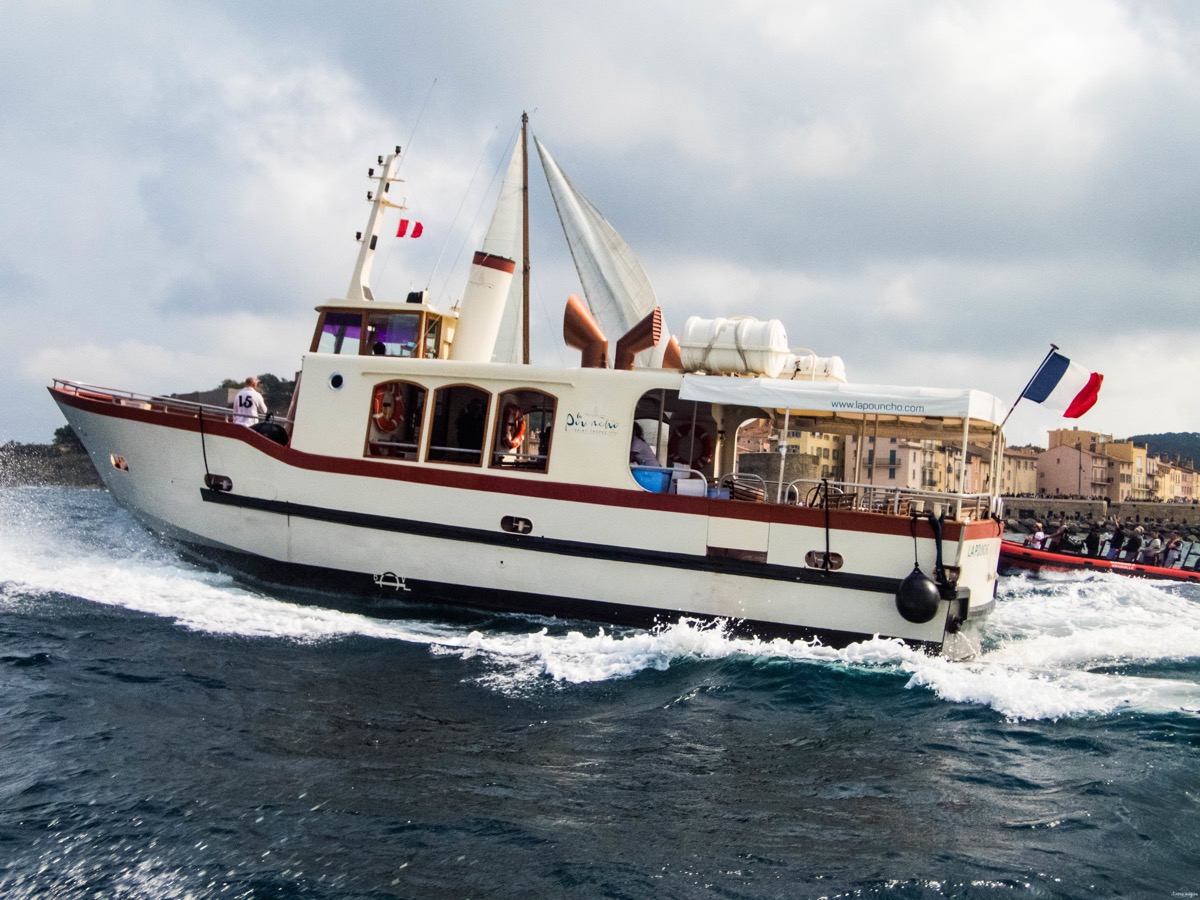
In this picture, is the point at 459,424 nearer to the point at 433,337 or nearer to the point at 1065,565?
the point at 433,337

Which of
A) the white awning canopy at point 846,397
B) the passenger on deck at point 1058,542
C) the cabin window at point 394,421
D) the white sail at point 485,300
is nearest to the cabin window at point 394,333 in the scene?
the white sail at point 485,300

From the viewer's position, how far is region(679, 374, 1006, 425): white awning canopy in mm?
9625

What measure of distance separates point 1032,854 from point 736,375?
252 inches

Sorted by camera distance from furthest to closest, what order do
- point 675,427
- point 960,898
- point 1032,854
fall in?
1. point 675,427
2. point 1032,854
3. point 960,898

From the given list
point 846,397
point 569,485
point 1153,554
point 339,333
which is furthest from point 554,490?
point 1153,554

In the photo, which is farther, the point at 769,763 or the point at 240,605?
the point at 240,605

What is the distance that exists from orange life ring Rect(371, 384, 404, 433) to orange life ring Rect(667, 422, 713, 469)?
11.0ft

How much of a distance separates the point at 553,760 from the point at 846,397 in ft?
17.0

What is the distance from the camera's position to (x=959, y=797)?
6133 millimetres

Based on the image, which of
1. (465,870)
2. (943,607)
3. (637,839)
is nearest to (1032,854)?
(637,839)

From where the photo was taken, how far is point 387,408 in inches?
454

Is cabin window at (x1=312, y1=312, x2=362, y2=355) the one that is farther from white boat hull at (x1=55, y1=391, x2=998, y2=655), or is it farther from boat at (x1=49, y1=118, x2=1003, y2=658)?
white boat hull at (x1=55, y1=391, x2=998, y2=655)

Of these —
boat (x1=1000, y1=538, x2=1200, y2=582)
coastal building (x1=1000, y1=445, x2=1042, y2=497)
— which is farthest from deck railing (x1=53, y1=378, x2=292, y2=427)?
coastal building (x1=1000, y1=445, x2=1042, y2=497)

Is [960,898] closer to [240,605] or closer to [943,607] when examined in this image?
[943,607]
